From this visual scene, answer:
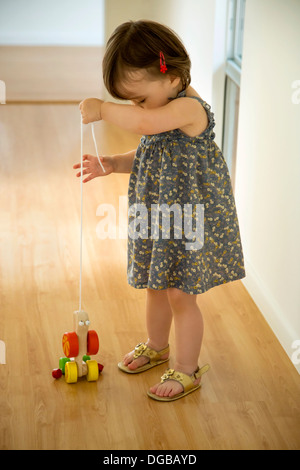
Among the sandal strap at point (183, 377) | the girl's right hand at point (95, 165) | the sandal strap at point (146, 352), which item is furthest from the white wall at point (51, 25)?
the sandal strap at point (183, 377)

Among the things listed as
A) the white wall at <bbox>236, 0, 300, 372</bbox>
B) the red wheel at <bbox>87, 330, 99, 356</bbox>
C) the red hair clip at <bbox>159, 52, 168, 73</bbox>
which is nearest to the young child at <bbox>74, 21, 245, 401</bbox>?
the red hair clip at <bbox>159, 52, 168, 73</bbox>

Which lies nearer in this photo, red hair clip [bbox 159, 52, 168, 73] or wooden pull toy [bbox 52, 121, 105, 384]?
red hair clip [bbox 159, 52, 168, 73]

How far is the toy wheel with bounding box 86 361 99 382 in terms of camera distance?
5.51 ft

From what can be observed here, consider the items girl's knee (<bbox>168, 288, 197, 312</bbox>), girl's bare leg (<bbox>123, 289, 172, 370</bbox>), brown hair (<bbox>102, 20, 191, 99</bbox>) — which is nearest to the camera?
brown hair (<bbox>102, 20, 191, 99</bbox>)

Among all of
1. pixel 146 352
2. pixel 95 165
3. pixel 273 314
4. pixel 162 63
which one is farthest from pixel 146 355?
pixel 162 63

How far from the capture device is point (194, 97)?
151 centimetres

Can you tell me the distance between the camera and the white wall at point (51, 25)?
6.57 metres

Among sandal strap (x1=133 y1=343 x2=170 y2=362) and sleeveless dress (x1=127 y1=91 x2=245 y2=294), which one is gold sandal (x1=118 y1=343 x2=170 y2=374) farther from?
sleeveless dress (x1=127 y1=91 x2=245 y2=294)

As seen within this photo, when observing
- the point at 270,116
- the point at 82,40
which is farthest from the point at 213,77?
the point at 82,40

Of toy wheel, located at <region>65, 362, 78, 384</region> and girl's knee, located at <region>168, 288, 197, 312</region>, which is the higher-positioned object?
girl's knee, located at <region>168, 288, 197, 312</region>

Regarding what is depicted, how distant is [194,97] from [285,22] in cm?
45

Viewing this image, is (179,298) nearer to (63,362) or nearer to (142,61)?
(63,362)

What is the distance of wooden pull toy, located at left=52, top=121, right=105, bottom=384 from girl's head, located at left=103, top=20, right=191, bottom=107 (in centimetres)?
26
